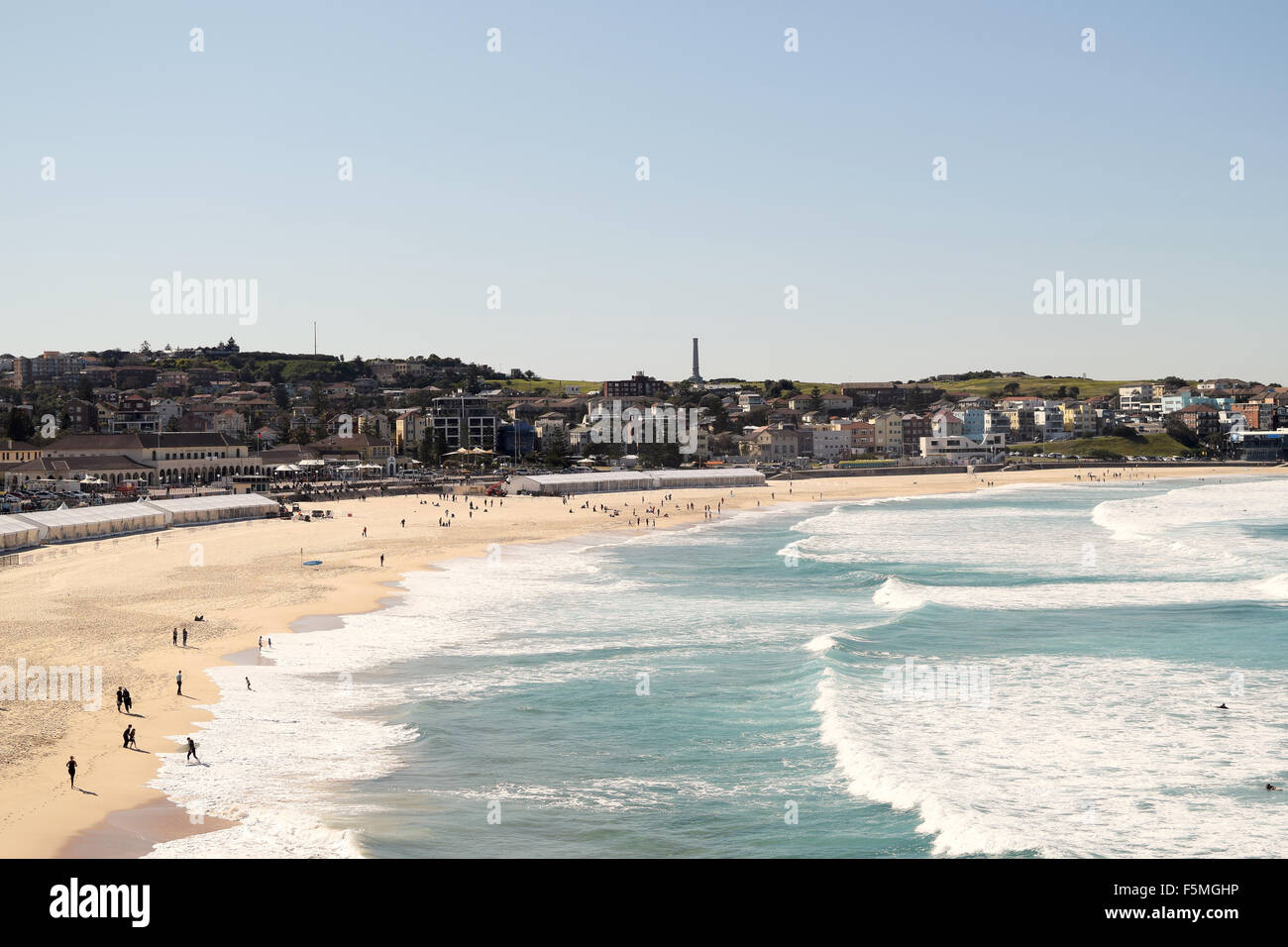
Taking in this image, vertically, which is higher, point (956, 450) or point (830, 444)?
point (830, 444)

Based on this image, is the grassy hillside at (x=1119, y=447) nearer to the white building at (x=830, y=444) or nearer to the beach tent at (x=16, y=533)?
the white building at (x=830, y=444)

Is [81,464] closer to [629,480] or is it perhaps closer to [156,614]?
[629,480]

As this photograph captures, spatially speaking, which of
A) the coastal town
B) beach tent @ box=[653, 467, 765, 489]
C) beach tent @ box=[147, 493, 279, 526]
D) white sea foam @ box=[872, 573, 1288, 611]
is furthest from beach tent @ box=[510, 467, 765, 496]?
white sea foam @ box=[872, 573, 1288, 611]

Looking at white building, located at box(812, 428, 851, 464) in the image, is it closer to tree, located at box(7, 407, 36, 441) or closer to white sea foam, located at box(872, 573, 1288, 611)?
tree, located at box(7, 407, 36, 441)

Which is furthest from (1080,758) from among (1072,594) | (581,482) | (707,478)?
(707,478)

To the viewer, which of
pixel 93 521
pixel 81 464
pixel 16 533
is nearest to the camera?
pixel 16 533

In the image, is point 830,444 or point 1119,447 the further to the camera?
point 1119,447

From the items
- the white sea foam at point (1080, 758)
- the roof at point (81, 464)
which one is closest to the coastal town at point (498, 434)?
the roof at point (81, 464)
